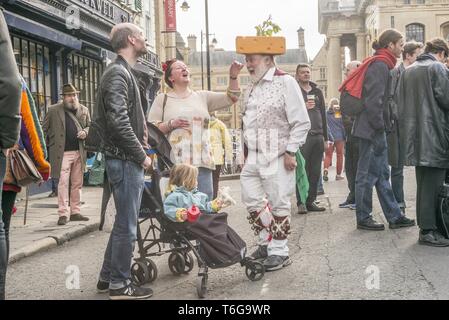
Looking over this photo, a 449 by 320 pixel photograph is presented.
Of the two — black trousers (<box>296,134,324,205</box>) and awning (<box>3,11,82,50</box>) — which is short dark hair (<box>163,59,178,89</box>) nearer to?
black trousers (<box>296,134,324,205</box>)

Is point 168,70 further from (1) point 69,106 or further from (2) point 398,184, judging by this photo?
(1) point 69,106

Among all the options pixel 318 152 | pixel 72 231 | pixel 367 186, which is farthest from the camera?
pixel 318 152

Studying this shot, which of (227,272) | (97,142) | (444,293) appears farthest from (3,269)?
(444,293)

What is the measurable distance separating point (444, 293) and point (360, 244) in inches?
81.8

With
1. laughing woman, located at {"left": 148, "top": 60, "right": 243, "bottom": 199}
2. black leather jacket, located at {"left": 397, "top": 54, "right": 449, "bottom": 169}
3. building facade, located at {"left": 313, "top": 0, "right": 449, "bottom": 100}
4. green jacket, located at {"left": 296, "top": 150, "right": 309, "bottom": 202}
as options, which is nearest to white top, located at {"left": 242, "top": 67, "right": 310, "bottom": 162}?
laughing woman, located at {"left": 148, "top": 60, "right": 243, "bottom": 199}

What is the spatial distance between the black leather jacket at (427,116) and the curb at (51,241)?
4.01m

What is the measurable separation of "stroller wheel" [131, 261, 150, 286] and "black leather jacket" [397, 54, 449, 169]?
2.90 m

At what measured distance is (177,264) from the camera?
5.52 meters

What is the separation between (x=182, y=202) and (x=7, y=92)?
5.99 ft

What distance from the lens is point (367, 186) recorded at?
7.45m

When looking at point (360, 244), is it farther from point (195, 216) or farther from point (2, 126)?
point (2, 126)

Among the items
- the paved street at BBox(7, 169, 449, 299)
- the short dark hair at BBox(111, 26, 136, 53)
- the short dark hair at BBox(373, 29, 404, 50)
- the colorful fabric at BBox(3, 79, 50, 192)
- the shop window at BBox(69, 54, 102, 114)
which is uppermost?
the shop window at BBox(69, 54, 102, 114)

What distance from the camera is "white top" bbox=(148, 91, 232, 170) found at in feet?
19.4
